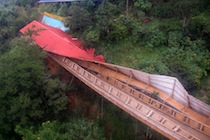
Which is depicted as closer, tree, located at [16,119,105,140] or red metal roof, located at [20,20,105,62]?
tree, located at [16,119,105,140]

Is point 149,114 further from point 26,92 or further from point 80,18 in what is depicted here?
point 80,18

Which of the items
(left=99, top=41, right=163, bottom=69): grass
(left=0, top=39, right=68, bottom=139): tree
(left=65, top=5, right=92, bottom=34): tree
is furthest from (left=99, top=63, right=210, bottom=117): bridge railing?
(left=65, top=5, right=92, bottom=34): tree

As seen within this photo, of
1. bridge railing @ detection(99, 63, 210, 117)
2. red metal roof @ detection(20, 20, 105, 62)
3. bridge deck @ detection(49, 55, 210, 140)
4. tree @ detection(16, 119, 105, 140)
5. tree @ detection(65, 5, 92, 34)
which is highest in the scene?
tree @ detection(65, 5, 92, 34)

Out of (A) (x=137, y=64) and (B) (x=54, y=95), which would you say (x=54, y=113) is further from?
(A) (x=137, y=64)

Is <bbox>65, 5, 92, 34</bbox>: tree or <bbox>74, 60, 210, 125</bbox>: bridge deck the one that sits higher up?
<bbox>65, 5, 92, 34</bbox>: tree

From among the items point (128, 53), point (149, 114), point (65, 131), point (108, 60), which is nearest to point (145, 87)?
point (149, 114)

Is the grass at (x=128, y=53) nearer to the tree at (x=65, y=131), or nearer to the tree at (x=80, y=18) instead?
the tree at (x=80, y=18)

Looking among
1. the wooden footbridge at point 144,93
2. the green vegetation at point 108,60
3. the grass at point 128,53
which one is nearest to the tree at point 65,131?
the green vegetation at point 108,60

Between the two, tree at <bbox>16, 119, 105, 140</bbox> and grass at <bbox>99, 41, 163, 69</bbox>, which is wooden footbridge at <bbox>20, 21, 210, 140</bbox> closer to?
grass at <bbox>99, 41, 163, 69</bbox>
